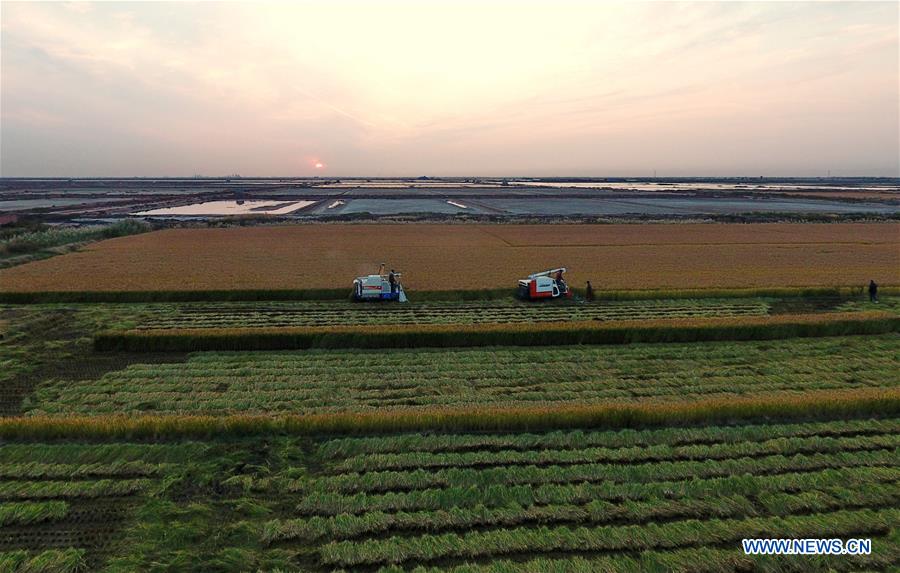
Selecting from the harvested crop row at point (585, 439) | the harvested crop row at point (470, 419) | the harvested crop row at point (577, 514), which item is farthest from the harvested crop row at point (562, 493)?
the harvested crop row at point (470, 419)

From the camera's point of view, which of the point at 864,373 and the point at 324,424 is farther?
the point at 864,373

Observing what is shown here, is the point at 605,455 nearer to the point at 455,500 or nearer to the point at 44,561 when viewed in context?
the point at 455,500

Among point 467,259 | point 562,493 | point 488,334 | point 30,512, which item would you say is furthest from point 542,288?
point 30,512

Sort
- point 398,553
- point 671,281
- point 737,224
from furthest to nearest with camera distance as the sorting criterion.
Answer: point 737,224 → point 671,281 → point 398,553

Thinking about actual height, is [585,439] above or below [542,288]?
below

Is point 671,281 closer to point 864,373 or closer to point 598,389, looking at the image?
point 864,373

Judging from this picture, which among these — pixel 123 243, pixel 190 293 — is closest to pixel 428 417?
pixel 190 293
